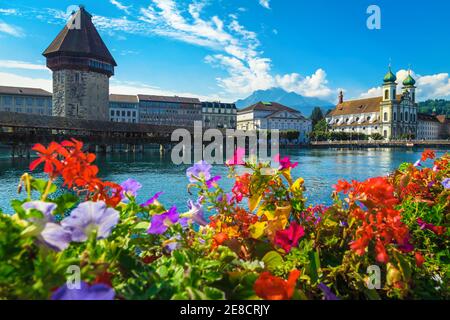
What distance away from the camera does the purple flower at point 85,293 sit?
563mm

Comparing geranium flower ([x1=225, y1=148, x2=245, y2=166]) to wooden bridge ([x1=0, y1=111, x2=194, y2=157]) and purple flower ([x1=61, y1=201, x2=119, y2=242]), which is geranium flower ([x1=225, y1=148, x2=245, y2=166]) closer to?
purple flower ([x1=61, y1=201, x2=119, y2=242])

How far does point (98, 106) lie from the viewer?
37125 millimetres

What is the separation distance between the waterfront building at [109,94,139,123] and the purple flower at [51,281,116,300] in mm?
72498

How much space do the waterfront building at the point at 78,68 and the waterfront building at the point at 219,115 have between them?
43.6 m

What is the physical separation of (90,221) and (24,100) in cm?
7516

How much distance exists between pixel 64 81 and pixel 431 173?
125 feet

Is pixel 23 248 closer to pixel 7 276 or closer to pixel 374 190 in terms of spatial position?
pixel 7 276

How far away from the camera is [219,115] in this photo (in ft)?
268

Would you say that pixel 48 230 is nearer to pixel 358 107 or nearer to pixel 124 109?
pixel 124 109

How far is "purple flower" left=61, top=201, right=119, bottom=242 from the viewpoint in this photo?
66 centimetres

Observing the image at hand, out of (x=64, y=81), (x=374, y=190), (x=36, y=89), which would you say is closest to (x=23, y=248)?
(x=374, y=190)

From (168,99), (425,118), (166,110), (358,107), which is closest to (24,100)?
(166,110)

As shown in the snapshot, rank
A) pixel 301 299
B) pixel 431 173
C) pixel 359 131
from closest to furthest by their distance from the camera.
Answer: pixel 301 299 → pixel 431 173 → pixel 359 131

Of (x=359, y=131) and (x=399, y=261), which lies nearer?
(x=399, y=261)
